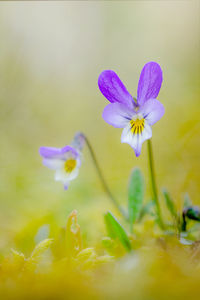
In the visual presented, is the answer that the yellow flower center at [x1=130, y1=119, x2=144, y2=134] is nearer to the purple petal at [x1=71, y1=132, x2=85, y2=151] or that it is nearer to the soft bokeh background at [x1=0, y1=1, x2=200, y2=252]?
the purple petal at [x1=71, y1=132, x2=85, y2=151]

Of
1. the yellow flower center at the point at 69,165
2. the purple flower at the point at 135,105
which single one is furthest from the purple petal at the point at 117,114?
the yellow flower center at the point at 69,165

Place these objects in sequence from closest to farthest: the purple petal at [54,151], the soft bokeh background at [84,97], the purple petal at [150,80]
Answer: the purple petal at [150,80] → the purple petal at [54,151] → the soft bokeh background at [84,97]

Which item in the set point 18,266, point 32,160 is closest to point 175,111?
point 32,160

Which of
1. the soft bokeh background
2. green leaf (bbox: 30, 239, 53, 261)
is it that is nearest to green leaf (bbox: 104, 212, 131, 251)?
green leaf (bbox: 30, 239, 53, 261)

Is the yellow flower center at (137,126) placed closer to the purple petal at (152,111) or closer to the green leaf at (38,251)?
the purple petal at (152,111)

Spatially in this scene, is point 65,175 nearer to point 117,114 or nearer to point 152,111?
point 117,114

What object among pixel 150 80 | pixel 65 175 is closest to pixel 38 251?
pixel 65 175
